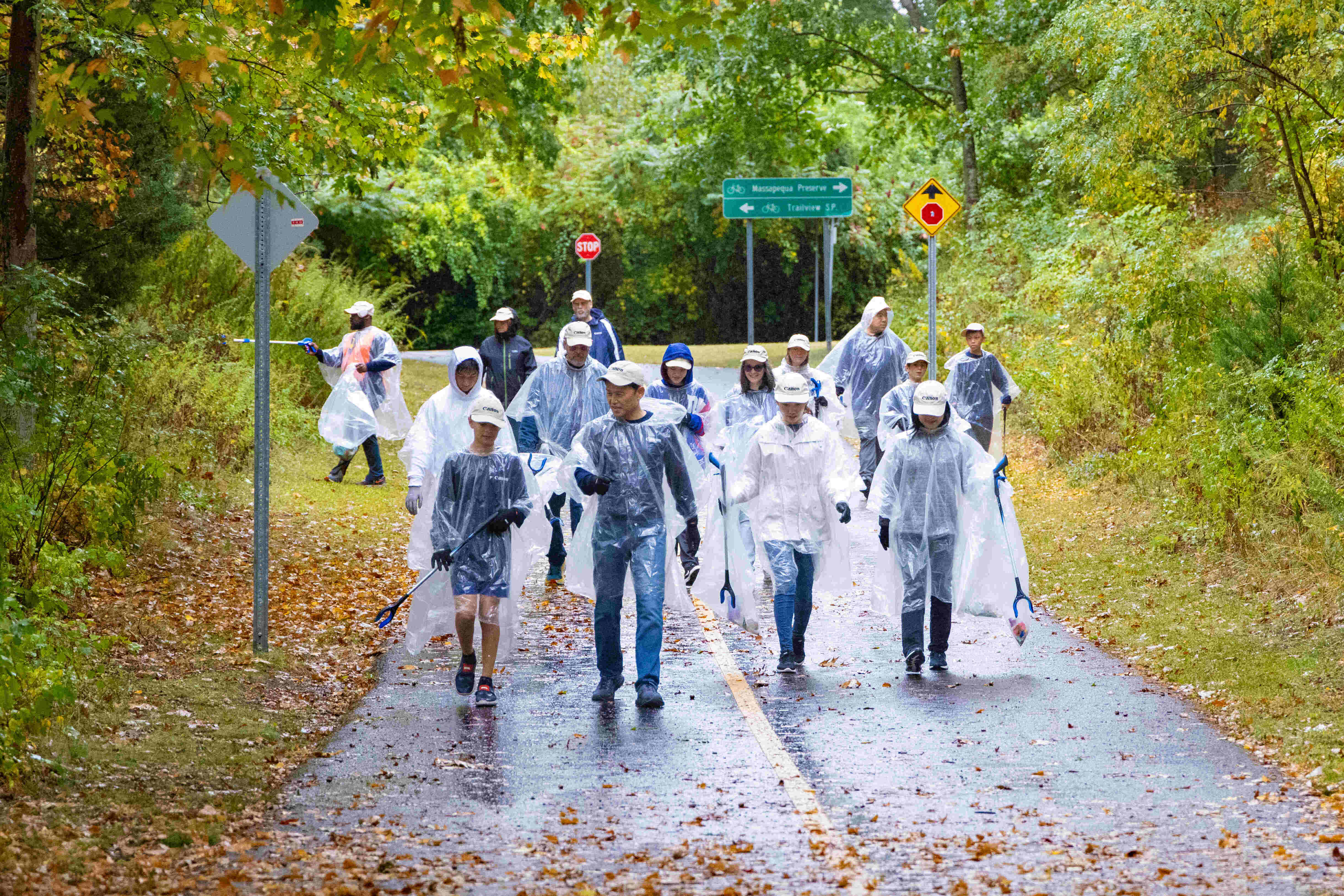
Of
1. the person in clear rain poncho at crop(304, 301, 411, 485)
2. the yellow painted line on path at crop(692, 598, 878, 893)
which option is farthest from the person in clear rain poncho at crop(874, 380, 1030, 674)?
the person in clear rain poncho at crop(304, 301, 411, 485)

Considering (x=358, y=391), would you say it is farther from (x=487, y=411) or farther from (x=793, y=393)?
(x=487, y=411)

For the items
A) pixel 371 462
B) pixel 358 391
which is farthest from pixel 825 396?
pixel 371 462

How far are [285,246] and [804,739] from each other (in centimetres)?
422

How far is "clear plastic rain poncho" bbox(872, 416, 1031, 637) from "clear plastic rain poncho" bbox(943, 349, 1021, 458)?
20.9 feet

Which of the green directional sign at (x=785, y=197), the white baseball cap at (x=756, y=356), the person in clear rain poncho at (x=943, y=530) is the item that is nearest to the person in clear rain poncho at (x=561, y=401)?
the white baseball cap at (x=756, y=356)

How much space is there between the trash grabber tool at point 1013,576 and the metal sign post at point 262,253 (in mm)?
4298

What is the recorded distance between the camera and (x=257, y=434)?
9.06m

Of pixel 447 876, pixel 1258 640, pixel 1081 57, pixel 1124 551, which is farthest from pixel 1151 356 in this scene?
pixel 447 876

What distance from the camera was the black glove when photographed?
8.35m

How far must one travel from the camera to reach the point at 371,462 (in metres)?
17.2

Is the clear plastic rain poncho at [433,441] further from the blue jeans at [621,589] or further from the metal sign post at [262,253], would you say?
the blue jeans at [621,589]

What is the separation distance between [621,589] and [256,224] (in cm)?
304

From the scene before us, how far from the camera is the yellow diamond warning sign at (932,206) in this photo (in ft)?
52.4

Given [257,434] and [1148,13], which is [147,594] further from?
[1148,13]
